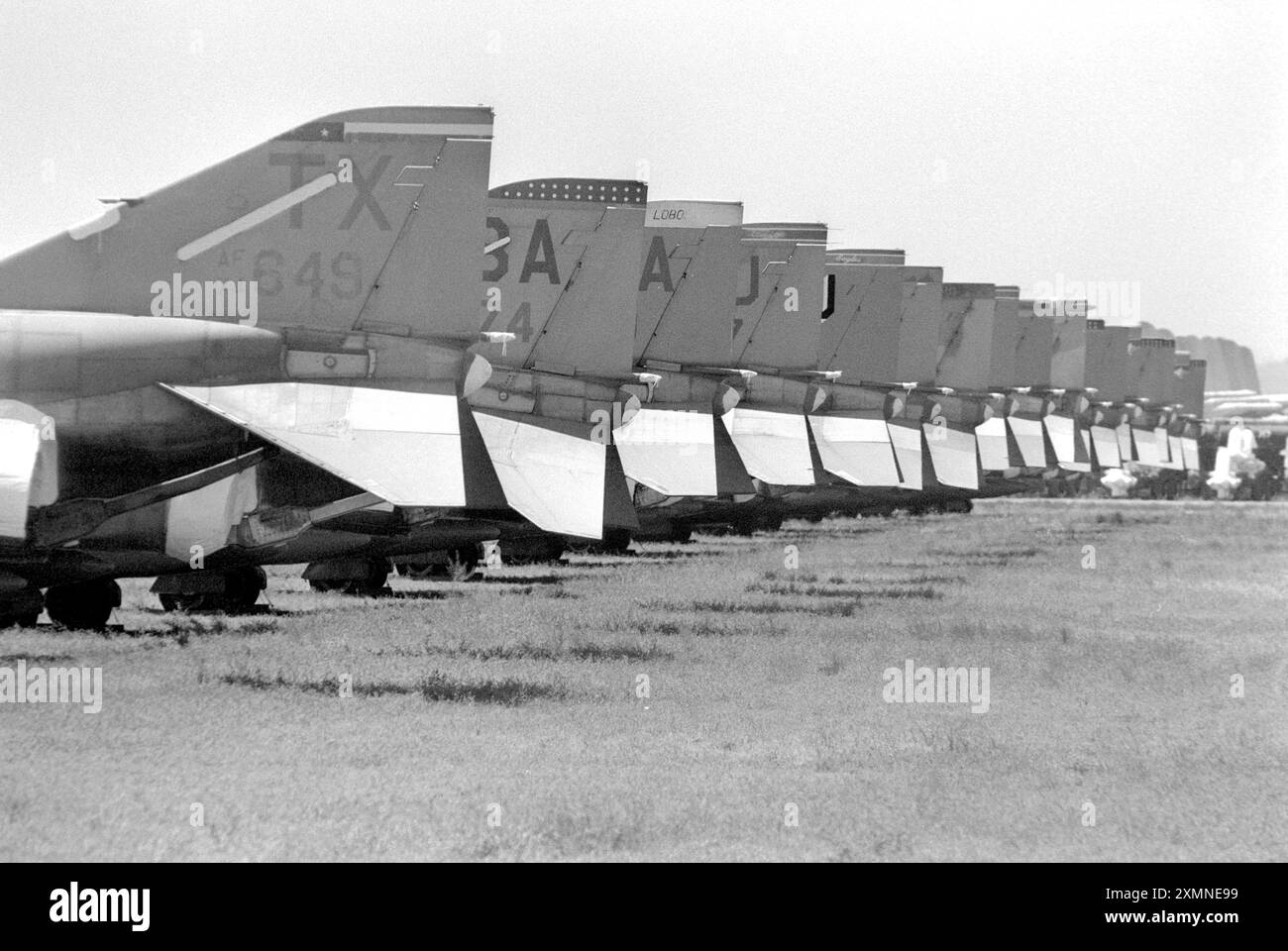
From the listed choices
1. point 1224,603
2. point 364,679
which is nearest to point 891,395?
point 1224,603

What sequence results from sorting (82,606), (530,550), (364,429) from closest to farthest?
(364,429) → (82,606) → (530,550)

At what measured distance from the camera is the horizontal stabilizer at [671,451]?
2973cm

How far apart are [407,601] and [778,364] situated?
48.9 feet

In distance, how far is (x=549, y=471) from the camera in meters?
22.6

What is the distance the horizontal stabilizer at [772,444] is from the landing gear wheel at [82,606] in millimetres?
16062

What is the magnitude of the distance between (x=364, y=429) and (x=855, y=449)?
2302 centimetres

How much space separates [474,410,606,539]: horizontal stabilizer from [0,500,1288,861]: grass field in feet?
4.84

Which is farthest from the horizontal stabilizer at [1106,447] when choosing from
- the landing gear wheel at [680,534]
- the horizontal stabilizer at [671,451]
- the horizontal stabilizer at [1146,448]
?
the horizontal stabilizer at [671,451]

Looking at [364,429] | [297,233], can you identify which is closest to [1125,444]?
[297,233]

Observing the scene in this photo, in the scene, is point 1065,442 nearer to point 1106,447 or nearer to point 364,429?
point 1106,447

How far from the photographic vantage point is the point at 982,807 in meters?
12.5

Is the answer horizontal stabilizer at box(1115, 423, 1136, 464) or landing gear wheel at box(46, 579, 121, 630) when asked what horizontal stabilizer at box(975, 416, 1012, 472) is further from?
landing gear wheel at box(46, 579, 121, 630)

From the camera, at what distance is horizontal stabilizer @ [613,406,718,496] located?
1171 inches

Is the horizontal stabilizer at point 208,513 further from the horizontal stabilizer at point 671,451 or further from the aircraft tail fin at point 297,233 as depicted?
the horizontal stabilizer at point 671,451
